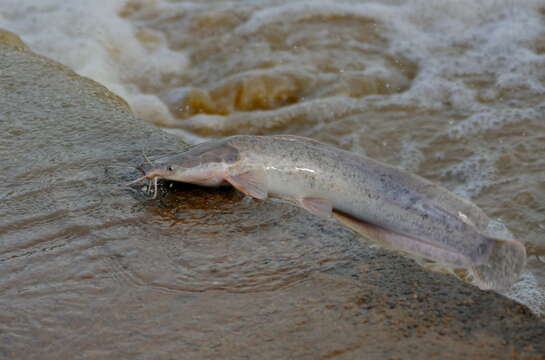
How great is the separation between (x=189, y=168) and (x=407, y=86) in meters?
4.18

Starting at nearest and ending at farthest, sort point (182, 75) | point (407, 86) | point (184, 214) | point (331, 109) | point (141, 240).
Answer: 1. point (141, 240)
2. point (184, 214)
3. point (331, 109)
4. point (407, 86)
5. point (182, 75)

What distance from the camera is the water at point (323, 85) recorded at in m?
3.18

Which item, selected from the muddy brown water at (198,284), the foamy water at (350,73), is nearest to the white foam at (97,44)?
the foamy water at (350,73)

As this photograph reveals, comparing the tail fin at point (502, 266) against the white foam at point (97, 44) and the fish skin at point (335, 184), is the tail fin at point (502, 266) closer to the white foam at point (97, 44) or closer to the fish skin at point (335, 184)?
the fish skin at point (335, 184)

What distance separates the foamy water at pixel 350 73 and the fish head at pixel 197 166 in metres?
2.16

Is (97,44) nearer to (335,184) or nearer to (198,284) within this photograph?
(335,184)

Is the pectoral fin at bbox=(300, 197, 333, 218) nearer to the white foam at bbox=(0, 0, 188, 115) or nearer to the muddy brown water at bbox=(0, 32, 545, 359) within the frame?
the muddy brown water at bbox=(0, 32, 545, 359)

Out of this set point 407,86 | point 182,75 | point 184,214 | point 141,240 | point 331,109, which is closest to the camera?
point 141,240

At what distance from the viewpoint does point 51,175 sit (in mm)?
3381

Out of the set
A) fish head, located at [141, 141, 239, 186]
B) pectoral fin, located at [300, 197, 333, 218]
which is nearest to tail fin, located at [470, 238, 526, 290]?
pectoral fin, located at [300, 197, 333, 218]

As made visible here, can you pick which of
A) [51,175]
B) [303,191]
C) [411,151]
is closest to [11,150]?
[51,175]

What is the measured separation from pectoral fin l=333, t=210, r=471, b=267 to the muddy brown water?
0.16 metres

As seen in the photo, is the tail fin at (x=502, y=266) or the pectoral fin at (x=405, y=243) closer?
the tail fin at (x=502, y=266)

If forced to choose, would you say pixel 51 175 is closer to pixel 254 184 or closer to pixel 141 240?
pixel 141 240
